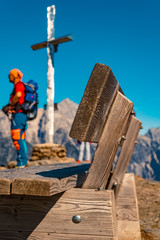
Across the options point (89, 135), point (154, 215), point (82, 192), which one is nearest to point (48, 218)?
point (82, 192)

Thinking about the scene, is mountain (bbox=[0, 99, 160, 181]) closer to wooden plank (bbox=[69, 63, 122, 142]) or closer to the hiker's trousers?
the hiker's trousers

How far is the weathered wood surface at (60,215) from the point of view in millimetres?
1297

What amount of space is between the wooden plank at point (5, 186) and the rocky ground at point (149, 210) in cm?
182

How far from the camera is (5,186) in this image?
123 centimetres

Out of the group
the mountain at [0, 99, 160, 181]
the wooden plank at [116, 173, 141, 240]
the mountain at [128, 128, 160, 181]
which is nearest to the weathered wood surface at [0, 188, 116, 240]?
the wooden plank at [116, 173, 141, 240]

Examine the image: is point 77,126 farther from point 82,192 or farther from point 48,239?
point 48,239

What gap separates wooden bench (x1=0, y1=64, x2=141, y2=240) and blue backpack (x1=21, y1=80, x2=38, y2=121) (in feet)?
12.0

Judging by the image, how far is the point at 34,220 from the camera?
1375 mm

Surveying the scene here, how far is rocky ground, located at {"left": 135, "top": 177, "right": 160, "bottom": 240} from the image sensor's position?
2650mm

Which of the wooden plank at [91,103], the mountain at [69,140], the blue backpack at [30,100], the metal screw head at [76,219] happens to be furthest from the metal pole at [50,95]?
the mountain at [69,140]

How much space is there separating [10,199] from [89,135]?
2.06 feet

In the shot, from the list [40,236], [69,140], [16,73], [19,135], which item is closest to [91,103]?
[40,236]

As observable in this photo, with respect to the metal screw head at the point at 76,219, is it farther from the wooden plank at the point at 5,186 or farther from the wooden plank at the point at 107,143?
the wooden plank at the point at 5,186

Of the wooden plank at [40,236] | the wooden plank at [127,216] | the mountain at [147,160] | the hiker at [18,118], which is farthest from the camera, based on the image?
the mountain at [147,160]
